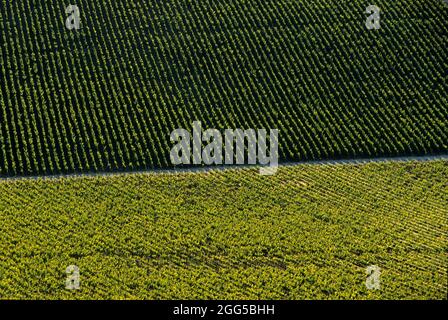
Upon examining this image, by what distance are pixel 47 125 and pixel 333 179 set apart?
12.7 meters

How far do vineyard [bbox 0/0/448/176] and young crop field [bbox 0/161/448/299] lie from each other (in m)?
2.45

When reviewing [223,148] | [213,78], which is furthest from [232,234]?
[213,78]

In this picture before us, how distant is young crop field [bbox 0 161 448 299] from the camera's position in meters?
26.1

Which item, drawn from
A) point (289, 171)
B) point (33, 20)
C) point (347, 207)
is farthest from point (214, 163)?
point (33, 20)

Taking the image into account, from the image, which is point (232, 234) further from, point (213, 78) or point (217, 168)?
point (213, 78)

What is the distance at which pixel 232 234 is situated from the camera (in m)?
29.0

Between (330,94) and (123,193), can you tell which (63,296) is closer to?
(123,193)

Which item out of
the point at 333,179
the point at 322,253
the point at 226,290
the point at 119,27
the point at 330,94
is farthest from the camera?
the point at 119,27

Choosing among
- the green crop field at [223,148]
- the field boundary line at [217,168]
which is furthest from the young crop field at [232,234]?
the field boundary line at [217,168]

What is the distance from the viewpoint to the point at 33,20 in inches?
1762

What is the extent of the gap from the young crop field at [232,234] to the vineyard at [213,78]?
2448 mm

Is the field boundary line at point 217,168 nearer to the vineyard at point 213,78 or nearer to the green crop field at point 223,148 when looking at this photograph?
the green crop field at point 223,148
